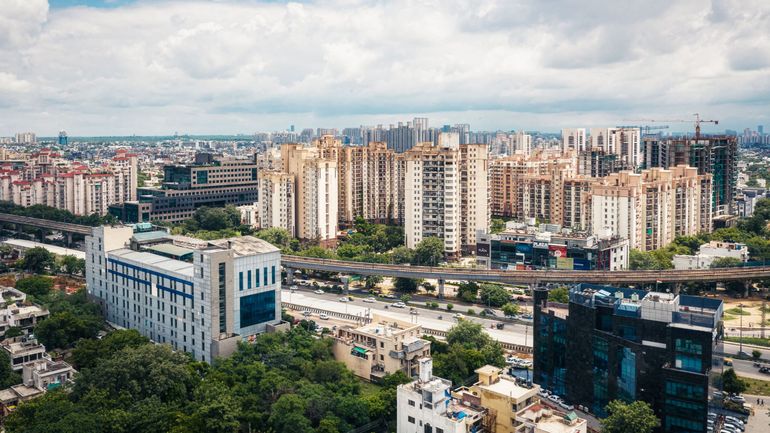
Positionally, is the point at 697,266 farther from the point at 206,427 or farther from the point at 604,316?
the point at 206,427

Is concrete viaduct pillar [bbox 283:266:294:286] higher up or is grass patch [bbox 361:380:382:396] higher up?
concrete viaduct pillar [bbox 283:266:294:286]

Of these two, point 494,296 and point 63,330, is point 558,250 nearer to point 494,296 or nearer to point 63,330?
point 494,296

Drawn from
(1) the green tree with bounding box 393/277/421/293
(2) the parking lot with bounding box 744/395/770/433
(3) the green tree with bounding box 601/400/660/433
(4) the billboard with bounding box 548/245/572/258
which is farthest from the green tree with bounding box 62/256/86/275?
(2) the parking lot with bounding box 744/395/770/433

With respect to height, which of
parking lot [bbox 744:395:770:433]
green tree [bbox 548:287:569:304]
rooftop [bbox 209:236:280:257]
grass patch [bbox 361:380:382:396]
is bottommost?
parking lot [bbox 744:395:770:433]

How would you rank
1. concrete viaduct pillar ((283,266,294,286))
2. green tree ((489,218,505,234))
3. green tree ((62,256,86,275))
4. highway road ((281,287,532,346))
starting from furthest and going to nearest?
1. green tree ((489,218,505,234))
2. green tree ((62,256,86,275))
3. concrete viaduct pillar ((283,266,294,286))
4. highway road ((281,287,532,346))

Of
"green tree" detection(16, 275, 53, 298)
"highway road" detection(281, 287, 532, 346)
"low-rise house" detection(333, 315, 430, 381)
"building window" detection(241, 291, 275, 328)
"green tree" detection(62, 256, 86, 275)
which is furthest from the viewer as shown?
"green tree" detection(62, 256, 86, 275)

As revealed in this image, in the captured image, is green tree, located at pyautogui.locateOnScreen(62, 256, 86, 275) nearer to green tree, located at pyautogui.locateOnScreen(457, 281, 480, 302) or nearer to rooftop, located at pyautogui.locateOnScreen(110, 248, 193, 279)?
rooftop, located at pyautogui.locateOnScreen(110, 248, 193, 279)

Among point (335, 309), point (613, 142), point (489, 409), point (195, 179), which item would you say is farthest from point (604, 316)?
point (613, 142)
